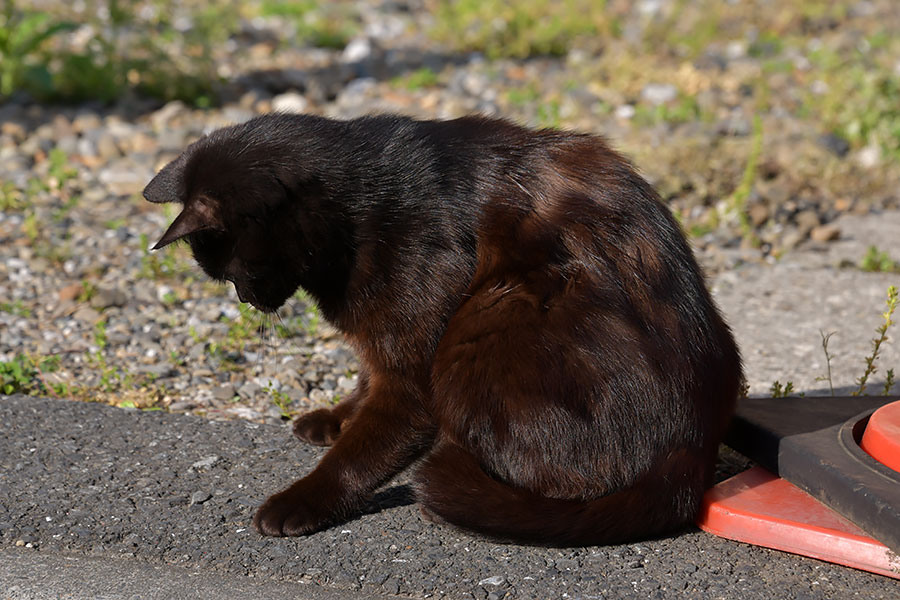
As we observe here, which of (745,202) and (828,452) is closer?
(828,452)

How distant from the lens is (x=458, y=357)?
106 inches

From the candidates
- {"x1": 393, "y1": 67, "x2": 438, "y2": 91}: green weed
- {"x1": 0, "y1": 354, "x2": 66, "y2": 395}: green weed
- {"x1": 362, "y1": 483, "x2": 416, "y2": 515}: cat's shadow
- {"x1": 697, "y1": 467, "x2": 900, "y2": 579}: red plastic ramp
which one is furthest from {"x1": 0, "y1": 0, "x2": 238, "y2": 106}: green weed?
{"x1": 697, "y1": 467, "x2": 900, "y2": 579}: red plastic ramp

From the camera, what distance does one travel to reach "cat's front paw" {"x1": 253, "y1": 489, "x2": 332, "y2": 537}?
106 inches

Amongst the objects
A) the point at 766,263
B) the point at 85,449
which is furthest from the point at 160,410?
the point at 766,263

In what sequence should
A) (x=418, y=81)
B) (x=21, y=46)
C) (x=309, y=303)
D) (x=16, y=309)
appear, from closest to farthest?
(x=16, y=309) < (x=309, y=303) < (x=21, y=46) < (x=418, y=81)

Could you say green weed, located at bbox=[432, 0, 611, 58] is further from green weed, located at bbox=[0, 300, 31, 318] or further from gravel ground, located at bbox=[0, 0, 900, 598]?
green weed, located at bbox=[0, 300, 31, 318]

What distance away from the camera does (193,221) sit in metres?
2.60

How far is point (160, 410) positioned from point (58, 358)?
2.07 feet

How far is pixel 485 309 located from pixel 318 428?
822 mm

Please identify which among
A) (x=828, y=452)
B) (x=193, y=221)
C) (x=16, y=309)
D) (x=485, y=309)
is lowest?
(x=16, y=309)

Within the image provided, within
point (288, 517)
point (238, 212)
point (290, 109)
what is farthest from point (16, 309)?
point (288, 517)

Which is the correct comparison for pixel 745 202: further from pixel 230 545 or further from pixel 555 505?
pixel 230 545

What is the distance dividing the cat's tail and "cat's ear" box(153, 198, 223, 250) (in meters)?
0.83

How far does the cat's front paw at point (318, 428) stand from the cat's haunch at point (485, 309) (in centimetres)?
39
